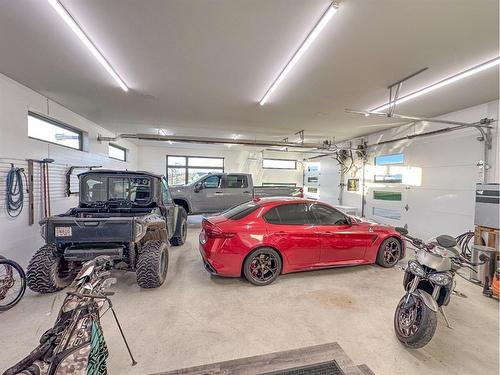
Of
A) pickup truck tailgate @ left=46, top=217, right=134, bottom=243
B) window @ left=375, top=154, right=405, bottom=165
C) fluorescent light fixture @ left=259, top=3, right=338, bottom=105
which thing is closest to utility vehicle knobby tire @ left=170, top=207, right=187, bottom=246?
pickup truck tailgate @ left=46, top=217, right=134, bottom=243

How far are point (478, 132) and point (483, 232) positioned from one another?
100 inches

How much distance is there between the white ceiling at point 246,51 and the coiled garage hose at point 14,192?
157cm

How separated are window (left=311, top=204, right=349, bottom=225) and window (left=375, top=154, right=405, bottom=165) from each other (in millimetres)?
4334

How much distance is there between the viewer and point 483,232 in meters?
3.62

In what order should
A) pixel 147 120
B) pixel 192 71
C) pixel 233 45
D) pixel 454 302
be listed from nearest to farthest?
1. pixel 233 45
2. pixel 454 302
3. pixel 192 71
4. pixel 147 120

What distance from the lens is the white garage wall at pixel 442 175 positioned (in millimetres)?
4961

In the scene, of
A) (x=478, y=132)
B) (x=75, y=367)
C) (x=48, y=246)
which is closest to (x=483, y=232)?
(x=478, y=132)

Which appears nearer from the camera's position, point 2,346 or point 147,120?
point 2,346

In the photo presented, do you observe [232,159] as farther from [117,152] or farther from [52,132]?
[52,132]

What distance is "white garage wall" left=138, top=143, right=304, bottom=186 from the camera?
36.8ft

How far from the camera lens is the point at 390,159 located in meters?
7.27

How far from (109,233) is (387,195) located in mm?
7605

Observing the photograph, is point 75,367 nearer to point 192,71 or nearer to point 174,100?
point 192,71

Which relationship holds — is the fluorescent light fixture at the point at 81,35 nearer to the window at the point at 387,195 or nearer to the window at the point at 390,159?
the window at the point at 390,159
